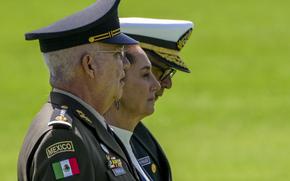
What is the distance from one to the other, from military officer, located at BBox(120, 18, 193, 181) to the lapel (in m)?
1.31

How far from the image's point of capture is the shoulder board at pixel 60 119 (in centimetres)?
528

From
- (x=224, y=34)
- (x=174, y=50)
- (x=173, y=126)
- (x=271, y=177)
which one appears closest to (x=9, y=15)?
(x=224, y=34)

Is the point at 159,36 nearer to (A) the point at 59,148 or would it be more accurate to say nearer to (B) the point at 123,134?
(B) the point at 123,134

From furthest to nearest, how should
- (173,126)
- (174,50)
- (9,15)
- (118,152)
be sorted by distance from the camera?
(9,15)
(173,126)
(174,50)
(118,152)

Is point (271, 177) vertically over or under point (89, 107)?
under

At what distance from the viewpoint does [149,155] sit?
22.9 ft

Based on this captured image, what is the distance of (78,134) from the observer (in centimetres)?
529

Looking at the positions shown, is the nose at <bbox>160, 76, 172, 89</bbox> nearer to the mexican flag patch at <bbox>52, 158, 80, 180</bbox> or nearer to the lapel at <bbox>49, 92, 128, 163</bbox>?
the lapel at <bbox>49, 92, 128, 163</bbox>

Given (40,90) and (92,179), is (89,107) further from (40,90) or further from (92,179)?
(40,90)

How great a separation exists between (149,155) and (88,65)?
167 centimetres

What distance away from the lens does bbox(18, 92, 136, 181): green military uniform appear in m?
5.16

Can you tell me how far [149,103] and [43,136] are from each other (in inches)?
55.0

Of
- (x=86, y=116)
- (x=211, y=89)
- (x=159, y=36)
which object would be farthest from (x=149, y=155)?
(x=211, y=89)

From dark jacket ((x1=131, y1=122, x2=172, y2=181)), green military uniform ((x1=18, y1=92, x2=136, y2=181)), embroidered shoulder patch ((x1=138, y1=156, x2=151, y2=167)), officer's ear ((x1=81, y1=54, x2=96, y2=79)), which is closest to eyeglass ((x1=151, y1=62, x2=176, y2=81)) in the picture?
dark jacket ((x1=131, y1=122, x2=172, y2=181))
